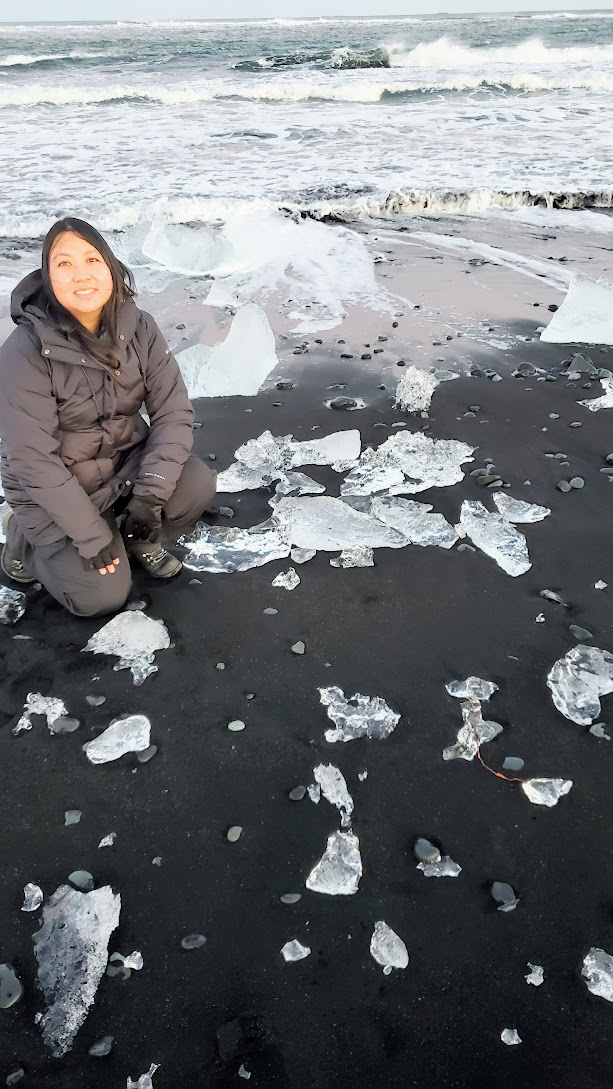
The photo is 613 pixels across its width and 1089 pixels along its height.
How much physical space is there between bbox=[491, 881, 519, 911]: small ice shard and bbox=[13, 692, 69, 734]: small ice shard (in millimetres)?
1667

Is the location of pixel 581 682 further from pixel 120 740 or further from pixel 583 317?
pixel 583 317

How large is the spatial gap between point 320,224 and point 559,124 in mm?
9918

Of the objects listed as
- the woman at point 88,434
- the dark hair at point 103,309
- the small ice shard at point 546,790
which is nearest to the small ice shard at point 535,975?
the small ice shard at point 546,790

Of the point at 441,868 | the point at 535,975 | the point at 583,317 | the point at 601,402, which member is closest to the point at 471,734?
the point at 441,868

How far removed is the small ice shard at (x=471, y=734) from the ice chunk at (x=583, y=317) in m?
3.96

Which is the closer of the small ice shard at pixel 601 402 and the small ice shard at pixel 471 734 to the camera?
the small ice shard at pixel 471 734

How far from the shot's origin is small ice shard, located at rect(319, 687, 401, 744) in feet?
8.21

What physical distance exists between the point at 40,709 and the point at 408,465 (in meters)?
2.45

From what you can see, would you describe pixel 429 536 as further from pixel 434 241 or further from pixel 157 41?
pixel 157 41

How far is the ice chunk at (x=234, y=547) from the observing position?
3.38 meters

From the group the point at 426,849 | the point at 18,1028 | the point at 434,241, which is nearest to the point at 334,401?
the point at 426,849

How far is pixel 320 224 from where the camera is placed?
29.4 feet

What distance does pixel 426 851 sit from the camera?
2.11 m

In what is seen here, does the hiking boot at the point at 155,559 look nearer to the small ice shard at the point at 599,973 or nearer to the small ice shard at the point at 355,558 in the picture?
the small ice shard at the point at 355,558
